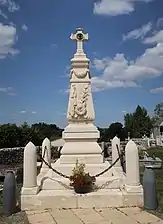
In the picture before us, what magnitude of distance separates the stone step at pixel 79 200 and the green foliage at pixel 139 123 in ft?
199

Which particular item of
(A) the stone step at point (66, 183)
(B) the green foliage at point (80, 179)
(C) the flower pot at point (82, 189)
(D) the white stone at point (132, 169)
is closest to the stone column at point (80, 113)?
(A) the stone step at point (66, 183)

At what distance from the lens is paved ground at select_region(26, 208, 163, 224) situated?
636 cm

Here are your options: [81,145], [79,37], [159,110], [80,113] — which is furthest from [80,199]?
[159,110]

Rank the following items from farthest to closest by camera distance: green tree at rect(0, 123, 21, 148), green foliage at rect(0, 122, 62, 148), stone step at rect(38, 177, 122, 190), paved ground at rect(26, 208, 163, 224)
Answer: green foliage at rect(0, 122, 62, 148)
green tree at rect(0, 123, 21, 148)
stone step at rect(38, 177, 122, 190)
paved ground at rect(26, 208, 163, 224)

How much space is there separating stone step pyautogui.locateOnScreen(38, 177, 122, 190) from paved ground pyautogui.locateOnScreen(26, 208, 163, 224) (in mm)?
849

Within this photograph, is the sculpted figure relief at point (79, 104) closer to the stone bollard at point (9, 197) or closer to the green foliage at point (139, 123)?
the stone bollard at point (9, 197)

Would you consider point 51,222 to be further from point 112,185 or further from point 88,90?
point 88,90

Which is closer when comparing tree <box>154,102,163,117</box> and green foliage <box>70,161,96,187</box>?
green foliage <box>70,161,96,187</box>

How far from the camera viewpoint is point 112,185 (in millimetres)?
8180

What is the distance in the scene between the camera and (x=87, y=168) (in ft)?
29.5

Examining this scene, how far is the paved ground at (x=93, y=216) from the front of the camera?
6355mm

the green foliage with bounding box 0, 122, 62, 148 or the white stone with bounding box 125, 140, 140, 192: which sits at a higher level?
the green foliage with bounding box 0, 122, 62, 148

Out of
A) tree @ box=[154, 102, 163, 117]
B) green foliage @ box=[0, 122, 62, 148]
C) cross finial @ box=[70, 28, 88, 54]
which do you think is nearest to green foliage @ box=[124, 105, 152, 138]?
tree @ box=[154, 102, 163, 117]

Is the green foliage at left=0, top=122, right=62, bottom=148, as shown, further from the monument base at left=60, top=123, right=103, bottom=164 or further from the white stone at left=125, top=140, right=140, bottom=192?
the white stone at left=125, top=140, right=140, bottom=192
